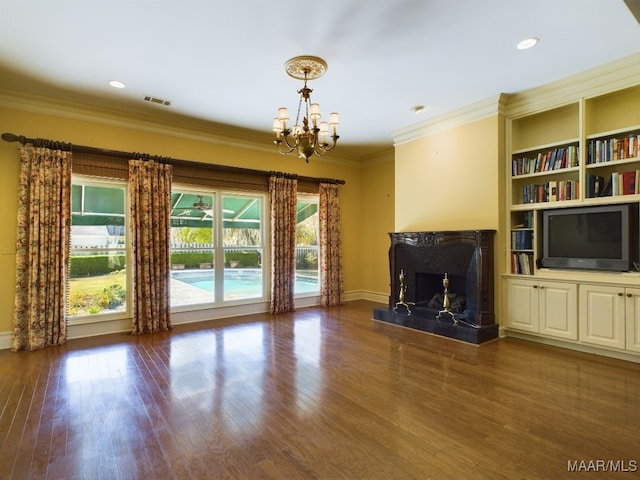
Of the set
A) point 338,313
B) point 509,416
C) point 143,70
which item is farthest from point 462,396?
point 143,70

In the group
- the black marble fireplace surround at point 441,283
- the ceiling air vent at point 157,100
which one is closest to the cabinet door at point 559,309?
the black marble fireplace surround at point 441,283

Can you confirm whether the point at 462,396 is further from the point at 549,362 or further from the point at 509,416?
the point at 549,362

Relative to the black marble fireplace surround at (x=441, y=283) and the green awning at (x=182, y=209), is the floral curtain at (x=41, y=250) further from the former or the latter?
the black marble fireplace surround at (x=441, y=283)

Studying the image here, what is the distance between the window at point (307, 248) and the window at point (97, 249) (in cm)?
301

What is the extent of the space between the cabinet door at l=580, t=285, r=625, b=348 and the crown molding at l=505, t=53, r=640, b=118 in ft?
7.15

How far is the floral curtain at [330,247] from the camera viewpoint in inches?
265

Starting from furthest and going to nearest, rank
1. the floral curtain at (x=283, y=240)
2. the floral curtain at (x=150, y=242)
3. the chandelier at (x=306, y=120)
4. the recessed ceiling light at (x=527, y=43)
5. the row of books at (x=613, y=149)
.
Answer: the floral curtain at (x=283, y=240), the floral curtain at (x=150, y=242), the row of books at (x=613, y=149), the chandelier at (x=306, y=120), the recessed ceiling light at (x=527, y=43)

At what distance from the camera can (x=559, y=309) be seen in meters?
4.02

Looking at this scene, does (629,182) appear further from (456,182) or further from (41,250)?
(41,250)

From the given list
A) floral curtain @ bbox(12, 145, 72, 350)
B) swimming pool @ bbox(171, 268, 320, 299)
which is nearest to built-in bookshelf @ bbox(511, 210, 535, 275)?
swimming pool @ bbox(171, 268, 320, 299)

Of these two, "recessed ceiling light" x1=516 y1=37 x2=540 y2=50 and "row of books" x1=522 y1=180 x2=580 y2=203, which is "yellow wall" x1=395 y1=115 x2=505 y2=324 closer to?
"row of books" x1=522 y1=180 x2=580 y2=203

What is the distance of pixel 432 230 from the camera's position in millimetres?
5203

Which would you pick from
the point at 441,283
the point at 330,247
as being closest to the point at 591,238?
the point at 441,283

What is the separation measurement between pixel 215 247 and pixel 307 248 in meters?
1.91
